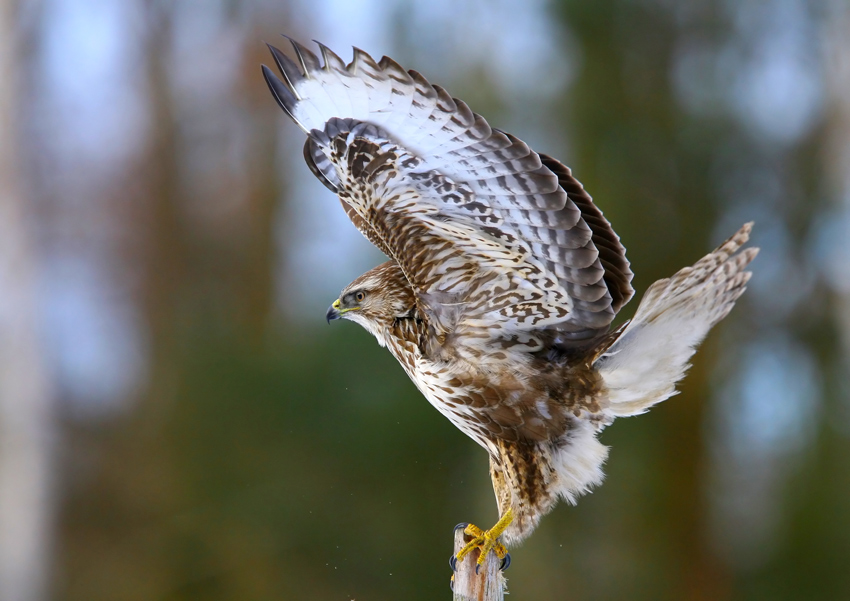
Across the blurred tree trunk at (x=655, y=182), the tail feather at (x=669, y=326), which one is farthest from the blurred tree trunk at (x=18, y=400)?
the tail feather at (x=669, y=326)

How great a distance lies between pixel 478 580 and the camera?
2.50 m

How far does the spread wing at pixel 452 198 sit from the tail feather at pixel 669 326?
142mm

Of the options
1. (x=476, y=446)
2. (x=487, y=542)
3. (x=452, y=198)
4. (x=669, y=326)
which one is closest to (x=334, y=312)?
(x=452, y=198)

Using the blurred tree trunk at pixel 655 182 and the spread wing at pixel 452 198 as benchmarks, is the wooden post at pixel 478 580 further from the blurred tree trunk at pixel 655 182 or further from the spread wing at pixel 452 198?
the blurred tree trunk at pixel 655 182

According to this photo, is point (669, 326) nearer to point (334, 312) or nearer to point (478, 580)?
point (478, 580)

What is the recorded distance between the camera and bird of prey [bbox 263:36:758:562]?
2066 mm

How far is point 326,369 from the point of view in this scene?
19.2 feet

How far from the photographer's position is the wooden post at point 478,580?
249cm

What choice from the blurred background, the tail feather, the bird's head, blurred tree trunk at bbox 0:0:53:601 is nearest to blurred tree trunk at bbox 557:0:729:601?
the blurred background

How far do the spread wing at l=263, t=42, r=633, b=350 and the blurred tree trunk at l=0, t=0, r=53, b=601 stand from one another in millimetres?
5021

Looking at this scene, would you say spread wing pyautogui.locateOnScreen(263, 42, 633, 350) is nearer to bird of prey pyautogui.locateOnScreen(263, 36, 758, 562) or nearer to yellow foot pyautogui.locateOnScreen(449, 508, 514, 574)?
bird of prey pyautogui.locateOnScreen(263, 36, 758, 562)

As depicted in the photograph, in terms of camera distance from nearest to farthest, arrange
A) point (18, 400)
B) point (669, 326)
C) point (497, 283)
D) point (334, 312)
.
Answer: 1. point (497, 283)
2. point (669, 326)
3. point (334, 312)
4. point (18, 400)

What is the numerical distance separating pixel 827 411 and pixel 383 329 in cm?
440

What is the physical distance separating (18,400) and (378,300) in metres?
5.00
